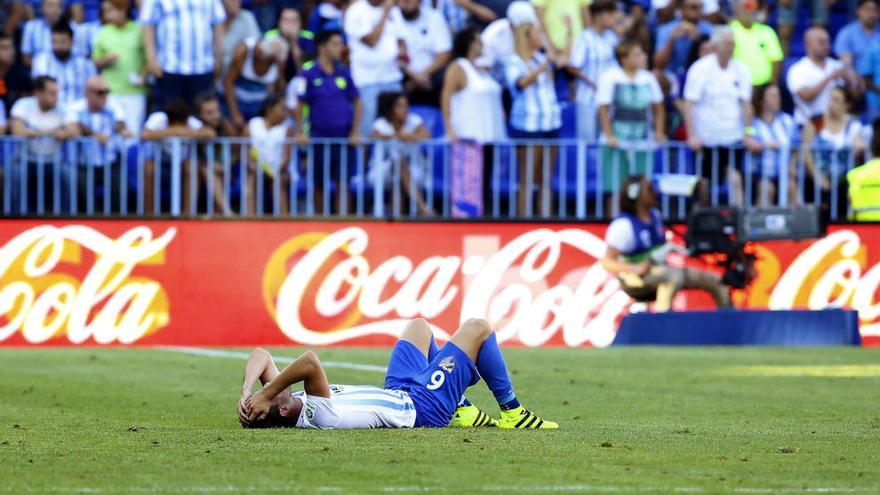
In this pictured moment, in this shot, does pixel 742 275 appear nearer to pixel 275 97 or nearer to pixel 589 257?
pixel 589 257

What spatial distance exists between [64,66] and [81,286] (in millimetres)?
2698

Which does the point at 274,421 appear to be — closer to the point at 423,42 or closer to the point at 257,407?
the point at 257,407

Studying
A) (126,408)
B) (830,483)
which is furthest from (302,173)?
(830,483)

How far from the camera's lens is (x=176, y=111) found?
21141 mm

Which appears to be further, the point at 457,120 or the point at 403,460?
the point at 457,120

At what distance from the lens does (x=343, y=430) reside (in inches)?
420

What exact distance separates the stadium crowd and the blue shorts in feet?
34.2

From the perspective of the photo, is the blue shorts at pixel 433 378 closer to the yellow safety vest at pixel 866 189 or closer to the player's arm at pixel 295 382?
the player's arm at pixel 295 382

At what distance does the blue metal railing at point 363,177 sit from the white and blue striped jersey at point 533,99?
0.26 meters

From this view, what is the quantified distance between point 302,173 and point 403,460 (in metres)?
13.2

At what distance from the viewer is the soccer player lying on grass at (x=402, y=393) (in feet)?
34.6

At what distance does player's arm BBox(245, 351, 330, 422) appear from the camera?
10.1 meters

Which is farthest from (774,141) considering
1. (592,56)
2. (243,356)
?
(243,356)

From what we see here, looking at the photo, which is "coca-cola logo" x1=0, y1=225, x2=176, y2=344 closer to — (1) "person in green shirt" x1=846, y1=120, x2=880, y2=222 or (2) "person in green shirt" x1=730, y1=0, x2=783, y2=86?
(2) "person in green shirt" x1=730, y1=0, x2=783, y2=86
